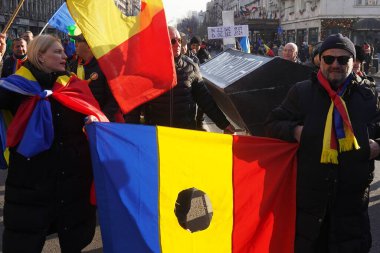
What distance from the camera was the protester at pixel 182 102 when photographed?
14.1ft

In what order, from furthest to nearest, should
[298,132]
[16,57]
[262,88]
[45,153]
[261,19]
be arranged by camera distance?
[261,19] < [16,57] < [262,88] < [45,153] < [298,132]

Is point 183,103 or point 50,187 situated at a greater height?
point 183,103

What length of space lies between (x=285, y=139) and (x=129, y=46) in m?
1.24

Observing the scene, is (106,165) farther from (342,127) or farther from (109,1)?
(342,127)

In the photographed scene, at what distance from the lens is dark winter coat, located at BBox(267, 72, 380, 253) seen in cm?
287

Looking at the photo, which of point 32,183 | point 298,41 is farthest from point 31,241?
point 298,41

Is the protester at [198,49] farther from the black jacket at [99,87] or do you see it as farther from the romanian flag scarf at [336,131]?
the romanian flag scarf at [336,131]

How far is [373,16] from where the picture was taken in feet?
147

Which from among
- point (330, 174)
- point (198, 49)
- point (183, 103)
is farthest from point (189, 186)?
point (198, 49)

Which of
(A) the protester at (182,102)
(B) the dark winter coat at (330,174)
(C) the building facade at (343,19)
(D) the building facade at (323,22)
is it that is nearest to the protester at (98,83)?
(A) the protester at (182,102)

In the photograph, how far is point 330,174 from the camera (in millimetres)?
2883

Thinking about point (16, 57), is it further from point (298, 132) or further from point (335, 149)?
point (335, 149)

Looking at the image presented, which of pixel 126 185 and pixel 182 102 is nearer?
pixel 126 185

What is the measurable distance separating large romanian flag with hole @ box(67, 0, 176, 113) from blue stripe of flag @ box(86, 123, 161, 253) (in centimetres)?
25
